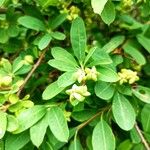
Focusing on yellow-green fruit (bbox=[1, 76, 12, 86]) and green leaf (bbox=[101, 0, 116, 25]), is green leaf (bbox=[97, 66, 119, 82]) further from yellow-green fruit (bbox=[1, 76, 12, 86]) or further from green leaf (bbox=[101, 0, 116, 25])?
yellow-green fruit (bbox=[1, 76, 12, 86])

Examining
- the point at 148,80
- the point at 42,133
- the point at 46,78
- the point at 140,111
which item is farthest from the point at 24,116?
the point at 148,80

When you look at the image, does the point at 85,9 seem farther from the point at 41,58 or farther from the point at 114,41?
the point at 41,58

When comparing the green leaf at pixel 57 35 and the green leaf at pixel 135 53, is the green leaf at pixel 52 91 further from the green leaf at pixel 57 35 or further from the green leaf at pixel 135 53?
the green leaf at pixel 135 53

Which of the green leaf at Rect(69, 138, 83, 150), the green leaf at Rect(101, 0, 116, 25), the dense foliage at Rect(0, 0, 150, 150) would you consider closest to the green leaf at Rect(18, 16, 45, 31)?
the dense foliage at Rect(0, 0, 150, 150)

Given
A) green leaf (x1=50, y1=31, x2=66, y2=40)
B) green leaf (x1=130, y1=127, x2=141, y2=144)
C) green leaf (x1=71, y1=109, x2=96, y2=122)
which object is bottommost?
green leaf (x1=130, y1=127, x2=141, y2=144)

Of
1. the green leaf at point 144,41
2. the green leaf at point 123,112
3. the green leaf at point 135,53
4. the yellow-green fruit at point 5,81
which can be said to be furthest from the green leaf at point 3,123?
the green leaf at point 144,41

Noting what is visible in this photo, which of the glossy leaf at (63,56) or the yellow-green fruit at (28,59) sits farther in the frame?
the yellow-green fruit at (28,59)

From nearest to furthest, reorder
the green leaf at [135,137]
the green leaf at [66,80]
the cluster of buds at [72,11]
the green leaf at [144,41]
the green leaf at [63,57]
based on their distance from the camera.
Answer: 1. the green leaf at [66,80]
2. the green leaf at [63,57]
3. the green leaf at [135,137]
4. the cluster of buds at [72,11]
5. the green leaf at [144,41]
